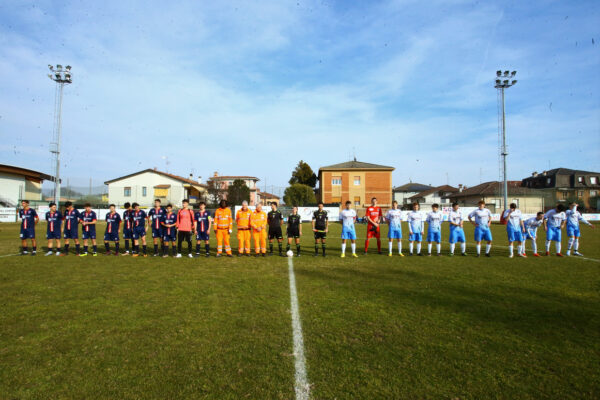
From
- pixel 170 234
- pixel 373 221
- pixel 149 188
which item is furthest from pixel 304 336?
pixel 149 188

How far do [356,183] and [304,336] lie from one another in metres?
45.4

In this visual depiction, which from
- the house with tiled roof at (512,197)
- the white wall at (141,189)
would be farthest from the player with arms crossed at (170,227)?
the house with tiled roof at (512,197)

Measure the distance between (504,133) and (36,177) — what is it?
59785mm

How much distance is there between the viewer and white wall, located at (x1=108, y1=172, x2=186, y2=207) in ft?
141

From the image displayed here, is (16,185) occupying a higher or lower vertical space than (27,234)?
higher

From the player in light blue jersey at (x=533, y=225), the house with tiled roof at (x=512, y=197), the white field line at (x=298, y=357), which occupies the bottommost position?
the white field line at (x=298, y=357)

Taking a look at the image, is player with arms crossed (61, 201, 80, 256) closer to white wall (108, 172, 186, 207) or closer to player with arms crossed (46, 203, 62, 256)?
player with arms crossed (46, 203, 62, 256)

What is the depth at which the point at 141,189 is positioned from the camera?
4388cm

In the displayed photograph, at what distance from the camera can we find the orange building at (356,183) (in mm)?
47875

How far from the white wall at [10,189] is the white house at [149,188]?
10.1 meters

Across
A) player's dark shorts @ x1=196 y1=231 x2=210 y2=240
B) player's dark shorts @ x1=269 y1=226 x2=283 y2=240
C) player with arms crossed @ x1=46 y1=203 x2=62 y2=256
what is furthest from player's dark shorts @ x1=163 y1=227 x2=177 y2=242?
player with arms crossed @ x1=46 y1=203 x2=62 y2=256

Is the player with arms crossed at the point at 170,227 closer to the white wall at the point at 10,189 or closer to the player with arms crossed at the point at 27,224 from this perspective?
the player with arms crossed at the point at 27,224

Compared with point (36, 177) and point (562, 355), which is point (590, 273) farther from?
point (36, 177)

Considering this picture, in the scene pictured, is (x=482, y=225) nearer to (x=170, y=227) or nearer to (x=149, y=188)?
(x=170, y=227)
